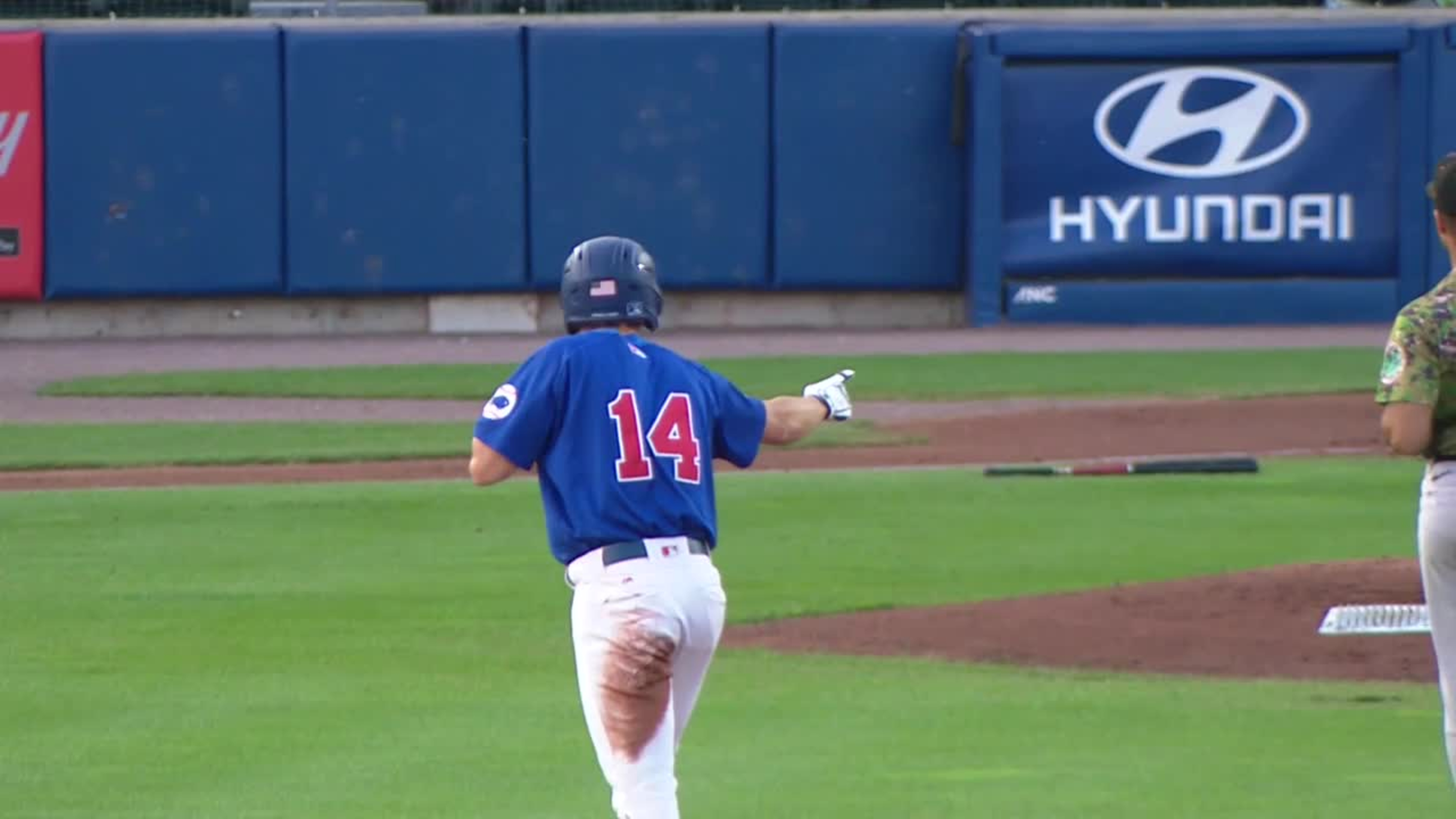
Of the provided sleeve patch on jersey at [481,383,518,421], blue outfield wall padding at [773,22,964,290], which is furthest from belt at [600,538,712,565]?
blue outfield wall padding at [773,22,964,290]

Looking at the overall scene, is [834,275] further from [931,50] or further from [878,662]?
[878,662]

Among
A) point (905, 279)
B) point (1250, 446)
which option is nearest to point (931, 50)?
point (905, 279)

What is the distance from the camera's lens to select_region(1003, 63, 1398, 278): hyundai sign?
82.7 ft

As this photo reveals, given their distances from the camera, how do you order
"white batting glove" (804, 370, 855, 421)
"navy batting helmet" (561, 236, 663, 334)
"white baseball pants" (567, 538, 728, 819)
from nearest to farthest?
"white baseball pants" (567, 538, 728, 819), "navy batting helmet" (561, 236, 663, 334), "white batting glove" (804, 370, 855, 421)

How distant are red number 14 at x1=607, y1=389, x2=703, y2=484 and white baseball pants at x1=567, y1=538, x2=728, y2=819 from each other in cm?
16

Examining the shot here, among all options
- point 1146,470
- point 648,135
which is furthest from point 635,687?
point 648,135

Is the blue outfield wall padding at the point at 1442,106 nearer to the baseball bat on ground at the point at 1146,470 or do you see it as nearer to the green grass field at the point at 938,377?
the green grass field at the point at 938,377

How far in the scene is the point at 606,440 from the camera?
5.20 metres

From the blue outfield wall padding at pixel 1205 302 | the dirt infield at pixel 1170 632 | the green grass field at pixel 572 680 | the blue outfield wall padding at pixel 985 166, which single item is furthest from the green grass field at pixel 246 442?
the dirt infield at pixel 1170 632

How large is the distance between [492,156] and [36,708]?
1651 cm

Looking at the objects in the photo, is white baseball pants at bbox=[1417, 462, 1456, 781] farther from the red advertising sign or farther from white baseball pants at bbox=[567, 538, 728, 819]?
the red advertising sign

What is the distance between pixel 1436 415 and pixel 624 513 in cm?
208

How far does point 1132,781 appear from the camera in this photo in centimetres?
714

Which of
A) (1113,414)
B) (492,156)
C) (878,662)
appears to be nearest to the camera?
(878,662)
